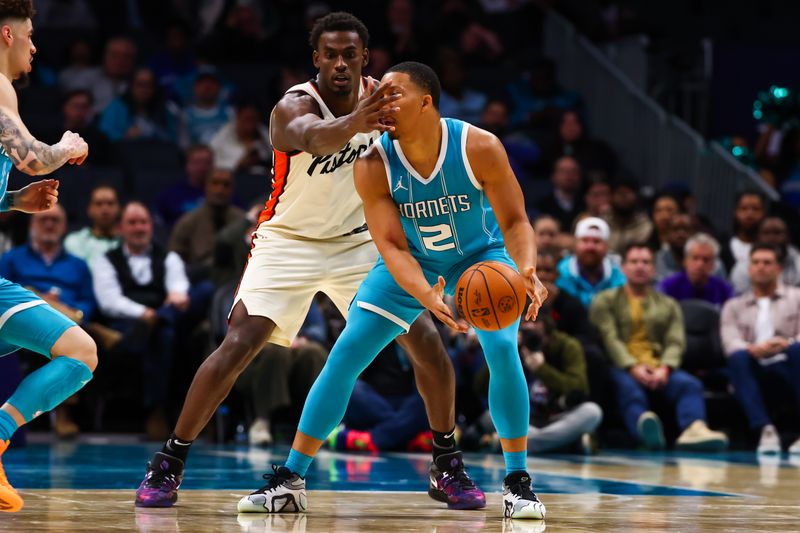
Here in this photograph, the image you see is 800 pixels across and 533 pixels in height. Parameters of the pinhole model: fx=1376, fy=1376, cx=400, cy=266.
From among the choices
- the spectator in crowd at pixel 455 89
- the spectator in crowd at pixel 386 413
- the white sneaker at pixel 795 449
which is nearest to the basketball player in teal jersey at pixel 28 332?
the spectator in crowd at pixel 386 413

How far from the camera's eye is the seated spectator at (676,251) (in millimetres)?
11352

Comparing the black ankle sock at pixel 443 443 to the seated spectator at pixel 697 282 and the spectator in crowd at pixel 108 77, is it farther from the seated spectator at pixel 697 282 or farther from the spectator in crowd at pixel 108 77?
the spectator in crowd at pixel 108 77

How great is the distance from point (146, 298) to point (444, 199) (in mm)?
5209

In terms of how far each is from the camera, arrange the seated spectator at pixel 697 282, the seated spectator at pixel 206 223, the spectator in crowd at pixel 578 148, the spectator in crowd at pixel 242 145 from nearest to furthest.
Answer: the seated spectator at pixel 206 223, the seated spectator at pixel 697 282, the spectator in crowd at pixel 242 145, the spectator in crowd at pixel 578 148

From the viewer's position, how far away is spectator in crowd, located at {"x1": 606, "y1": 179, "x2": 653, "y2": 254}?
11578 millimetres

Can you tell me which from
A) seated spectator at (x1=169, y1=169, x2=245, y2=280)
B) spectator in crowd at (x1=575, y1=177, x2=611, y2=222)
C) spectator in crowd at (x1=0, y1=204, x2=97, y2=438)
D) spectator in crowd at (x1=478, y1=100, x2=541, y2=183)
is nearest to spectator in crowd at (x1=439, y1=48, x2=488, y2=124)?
spectator in crowd at (x1=478, y1=100, x2=541, y2=183)

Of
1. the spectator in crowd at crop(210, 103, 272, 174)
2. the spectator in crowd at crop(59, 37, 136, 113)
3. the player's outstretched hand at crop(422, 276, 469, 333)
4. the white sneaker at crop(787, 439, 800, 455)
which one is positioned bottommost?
the white sneaker at crop(787, 439, 800, 455)

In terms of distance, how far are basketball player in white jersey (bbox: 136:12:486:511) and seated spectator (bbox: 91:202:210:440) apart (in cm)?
421

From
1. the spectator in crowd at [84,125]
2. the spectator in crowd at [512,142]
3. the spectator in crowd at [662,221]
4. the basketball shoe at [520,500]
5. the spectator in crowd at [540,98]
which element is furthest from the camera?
the spectator in crowd at [540,98]

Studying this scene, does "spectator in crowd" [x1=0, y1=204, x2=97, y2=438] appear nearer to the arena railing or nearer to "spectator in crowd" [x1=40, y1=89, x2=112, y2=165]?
"spectator in crowd" [x1=40, y1=89, x2=112, y2=165]

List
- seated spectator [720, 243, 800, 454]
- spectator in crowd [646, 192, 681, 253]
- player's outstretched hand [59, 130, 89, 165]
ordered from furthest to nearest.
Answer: spectator in crowd [646, 192, 681, 253]
seated spectator [720, 243, 800, 454]
player's outstretched hand [59, 130, 89, 165]

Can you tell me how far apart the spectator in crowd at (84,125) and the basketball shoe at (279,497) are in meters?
6.73

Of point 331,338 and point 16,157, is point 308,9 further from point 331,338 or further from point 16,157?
point 16,157

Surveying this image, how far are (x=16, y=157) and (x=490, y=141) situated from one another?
69.2 inches
